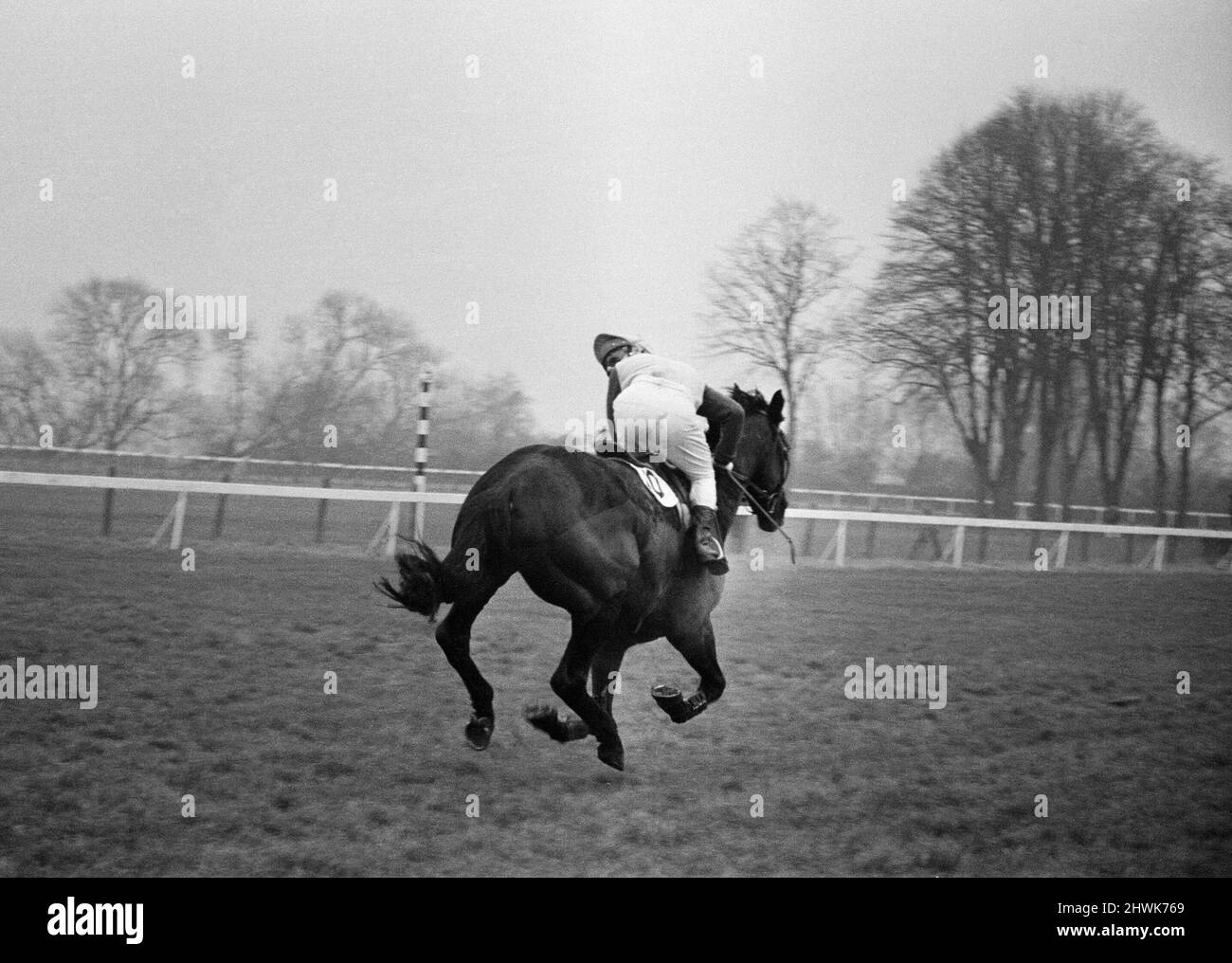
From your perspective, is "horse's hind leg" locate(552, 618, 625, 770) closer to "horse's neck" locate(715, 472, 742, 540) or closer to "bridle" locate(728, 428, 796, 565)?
"horse's neck" locate(715, 472, 742, 540)

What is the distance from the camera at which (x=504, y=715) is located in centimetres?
435

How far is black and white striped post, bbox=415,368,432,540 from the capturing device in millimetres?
5855

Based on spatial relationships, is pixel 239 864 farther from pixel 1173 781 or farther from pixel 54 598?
pixel 1173 781

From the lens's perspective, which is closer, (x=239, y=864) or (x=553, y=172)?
(x=239, y=864)

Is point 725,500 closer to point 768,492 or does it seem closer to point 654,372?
point 768,492

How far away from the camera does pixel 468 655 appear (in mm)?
3691

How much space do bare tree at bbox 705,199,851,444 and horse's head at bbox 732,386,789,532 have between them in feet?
3.77
